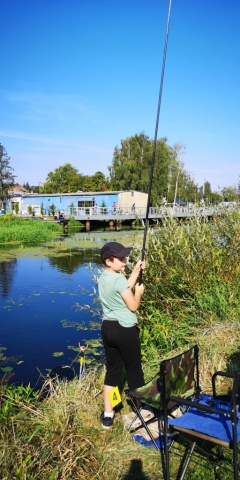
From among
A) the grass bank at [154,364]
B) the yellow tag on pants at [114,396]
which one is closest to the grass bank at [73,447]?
the grass bank at [154,364]

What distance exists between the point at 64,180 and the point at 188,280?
6609 cm

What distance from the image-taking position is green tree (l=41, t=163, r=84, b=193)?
68.8 meters

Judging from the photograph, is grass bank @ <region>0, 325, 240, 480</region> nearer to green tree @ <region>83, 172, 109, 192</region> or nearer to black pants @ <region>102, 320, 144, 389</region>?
black pants @ <region>102, 320, 144, 389</region>

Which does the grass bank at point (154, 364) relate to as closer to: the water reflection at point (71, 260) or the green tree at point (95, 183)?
the water reflection at point (71, 260)

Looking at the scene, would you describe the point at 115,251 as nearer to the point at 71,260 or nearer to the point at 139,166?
the point at 71,260

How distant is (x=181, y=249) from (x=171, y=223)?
1.77 ft

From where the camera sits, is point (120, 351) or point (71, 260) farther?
point (71, 260)

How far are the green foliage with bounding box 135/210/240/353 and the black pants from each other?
2.05 m

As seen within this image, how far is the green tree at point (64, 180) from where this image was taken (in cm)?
6881

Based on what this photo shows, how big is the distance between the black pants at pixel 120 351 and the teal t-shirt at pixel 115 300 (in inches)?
2.1

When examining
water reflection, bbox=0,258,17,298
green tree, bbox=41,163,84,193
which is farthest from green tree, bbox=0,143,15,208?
water reflection, bbox=0,258,17,298

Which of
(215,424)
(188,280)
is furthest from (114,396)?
(188,280)

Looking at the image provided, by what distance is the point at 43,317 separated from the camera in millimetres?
9984

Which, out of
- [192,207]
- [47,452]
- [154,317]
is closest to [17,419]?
[47,452]
